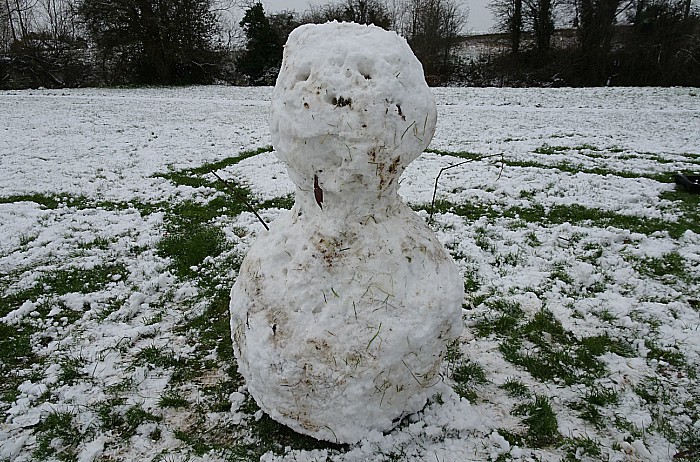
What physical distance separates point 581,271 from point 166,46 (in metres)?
27.9

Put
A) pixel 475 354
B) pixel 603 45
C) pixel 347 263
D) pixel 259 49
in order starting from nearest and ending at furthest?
pixel 347 263
pixel 475 354
pixel 603 45
pixel 259 49

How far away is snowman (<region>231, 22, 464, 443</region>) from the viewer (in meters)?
2.57

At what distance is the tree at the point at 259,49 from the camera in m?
29.3

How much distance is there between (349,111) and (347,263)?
0.88 meters

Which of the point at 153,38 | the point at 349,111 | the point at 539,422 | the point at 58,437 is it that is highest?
the point at 153,38

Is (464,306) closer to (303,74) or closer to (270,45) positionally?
(303,74)

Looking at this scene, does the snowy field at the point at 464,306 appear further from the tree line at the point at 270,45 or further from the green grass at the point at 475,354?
the tree line at the point at 270,45

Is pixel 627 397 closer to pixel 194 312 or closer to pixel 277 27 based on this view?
pixel 194 312

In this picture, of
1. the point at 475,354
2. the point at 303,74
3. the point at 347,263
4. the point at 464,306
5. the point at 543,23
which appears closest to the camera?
the point at 303,74

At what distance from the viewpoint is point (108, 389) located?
352cm

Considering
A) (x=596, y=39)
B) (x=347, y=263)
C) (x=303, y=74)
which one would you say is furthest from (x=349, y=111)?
(x=596, y=39)

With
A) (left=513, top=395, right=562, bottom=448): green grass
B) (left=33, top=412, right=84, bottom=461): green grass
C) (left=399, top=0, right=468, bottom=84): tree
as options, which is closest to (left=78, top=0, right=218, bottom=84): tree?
(left=399, top=0, right=468, bottom=84): tree

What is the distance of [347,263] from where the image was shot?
2.79 meters

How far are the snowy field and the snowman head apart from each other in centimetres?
78
